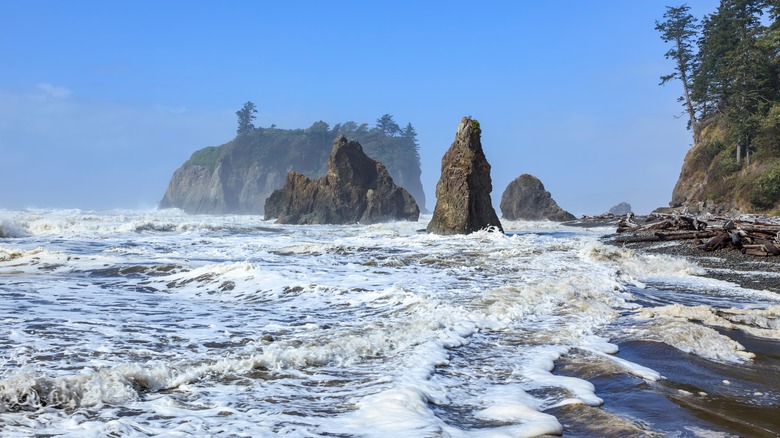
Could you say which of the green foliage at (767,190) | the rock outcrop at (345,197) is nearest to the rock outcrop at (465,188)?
the green foliage at (767,190)

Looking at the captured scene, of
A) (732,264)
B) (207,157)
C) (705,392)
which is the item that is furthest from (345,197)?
(207,157)

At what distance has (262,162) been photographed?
4496 inches

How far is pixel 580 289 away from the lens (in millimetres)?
8625

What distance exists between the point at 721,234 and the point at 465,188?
995 centimetres

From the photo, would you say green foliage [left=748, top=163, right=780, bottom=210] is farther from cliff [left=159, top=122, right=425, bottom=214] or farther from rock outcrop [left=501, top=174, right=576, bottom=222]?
cliff [left=159, top=122, right=425, bottom=214]

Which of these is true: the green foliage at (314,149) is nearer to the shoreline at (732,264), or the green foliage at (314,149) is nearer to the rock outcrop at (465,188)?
the rock outcrop at (465,188)

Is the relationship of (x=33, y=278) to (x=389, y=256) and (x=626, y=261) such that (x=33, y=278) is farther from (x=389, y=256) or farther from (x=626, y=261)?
(x=626, y=261)

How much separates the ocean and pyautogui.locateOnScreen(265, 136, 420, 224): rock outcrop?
1540 inches

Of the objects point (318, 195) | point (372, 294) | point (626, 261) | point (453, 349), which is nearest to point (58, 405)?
point (453, 349)

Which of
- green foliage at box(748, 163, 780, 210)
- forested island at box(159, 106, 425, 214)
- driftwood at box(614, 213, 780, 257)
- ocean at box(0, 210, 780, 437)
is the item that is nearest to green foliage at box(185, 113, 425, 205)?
forested island at box(159, 106, 425, 214)

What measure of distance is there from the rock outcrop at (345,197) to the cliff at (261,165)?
5804 cm

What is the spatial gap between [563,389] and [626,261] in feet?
33.5

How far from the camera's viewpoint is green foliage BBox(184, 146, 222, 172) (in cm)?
11894

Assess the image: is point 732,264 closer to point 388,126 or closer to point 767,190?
point 767,190
